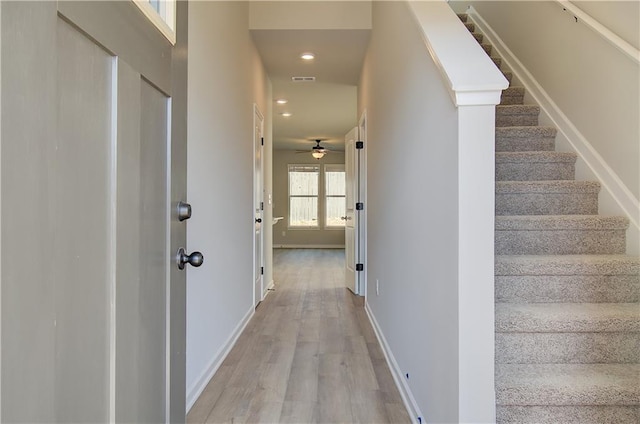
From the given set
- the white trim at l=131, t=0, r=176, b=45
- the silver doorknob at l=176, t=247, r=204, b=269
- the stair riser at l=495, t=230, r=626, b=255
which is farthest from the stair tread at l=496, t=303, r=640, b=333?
the white trim at l=131, t=0, r=176, b=45

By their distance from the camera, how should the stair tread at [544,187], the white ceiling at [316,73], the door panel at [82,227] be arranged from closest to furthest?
1. the door panel at [82,227]
2. the stair tread at [544,187]
3. the white ceiling at [316,73]

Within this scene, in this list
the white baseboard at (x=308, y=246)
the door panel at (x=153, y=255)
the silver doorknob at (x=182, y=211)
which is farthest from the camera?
the white baseboard at (x=308, y=246)

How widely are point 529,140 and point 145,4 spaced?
269cm

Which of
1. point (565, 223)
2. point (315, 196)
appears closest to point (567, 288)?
point (565, 223)

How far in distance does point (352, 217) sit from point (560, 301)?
10.1 ft

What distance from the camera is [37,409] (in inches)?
20.1

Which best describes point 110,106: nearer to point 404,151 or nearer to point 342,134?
point 404,151

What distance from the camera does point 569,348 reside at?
A: 1.60 m

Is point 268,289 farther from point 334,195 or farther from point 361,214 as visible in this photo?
point 334,195

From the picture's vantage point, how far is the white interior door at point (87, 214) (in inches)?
18.6

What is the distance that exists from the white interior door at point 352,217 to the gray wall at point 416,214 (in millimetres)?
1387

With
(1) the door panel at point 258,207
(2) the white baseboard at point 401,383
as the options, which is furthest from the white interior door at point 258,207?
(2) the white baseboard at point 401,383

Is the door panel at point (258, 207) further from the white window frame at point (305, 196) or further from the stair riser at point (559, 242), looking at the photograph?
the white window frame at point (305, 196)

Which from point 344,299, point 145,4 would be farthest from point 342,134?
point 145,4
